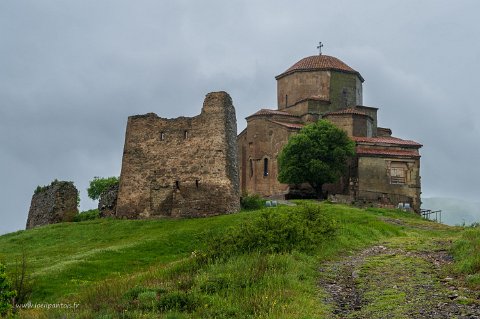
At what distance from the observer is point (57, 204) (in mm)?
34250

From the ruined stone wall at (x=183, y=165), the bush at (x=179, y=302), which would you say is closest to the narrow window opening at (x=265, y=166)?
the ruined stone wall at (x=183, y=165)

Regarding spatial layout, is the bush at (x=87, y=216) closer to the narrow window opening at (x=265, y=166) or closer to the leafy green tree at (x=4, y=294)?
the narrow window opening at (x=265, y=166)

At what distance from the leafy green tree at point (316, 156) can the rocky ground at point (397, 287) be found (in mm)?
22035

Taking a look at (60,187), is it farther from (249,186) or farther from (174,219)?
(249,186)

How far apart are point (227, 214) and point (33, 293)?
1230 centimetres

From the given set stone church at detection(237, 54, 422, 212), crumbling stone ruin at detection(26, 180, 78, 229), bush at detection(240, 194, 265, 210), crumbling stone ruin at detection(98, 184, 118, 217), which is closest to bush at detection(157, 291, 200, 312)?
bush at detection(240, 194, 265, 210)

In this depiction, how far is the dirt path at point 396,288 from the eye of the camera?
10.8 m

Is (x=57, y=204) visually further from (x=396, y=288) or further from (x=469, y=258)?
(x=396, y=288)

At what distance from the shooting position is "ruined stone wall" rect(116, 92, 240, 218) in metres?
29.3

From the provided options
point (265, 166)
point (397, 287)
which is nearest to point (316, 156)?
point (265, 166)

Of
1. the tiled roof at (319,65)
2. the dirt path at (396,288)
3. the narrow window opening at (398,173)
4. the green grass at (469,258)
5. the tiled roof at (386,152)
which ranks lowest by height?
the dirt path at (396,288)

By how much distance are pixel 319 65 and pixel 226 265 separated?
3643 centimetres

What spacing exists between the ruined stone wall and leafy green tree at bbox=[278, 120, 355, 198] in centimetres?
1051

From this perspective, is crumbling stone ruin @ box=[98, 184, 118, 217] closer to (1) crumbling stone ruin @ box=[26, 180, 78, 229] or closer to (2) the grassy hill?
(1) crumbling stone ruin @ box=[26, 180, 78, 229]
